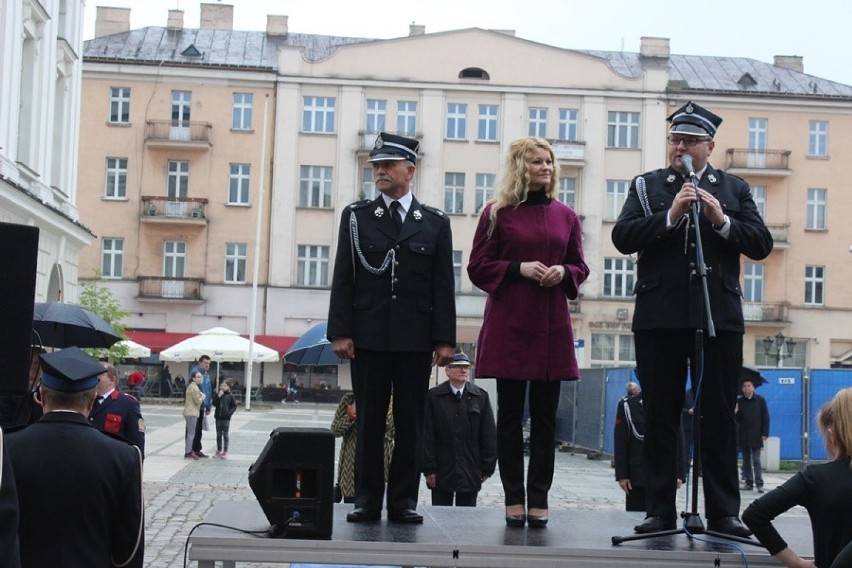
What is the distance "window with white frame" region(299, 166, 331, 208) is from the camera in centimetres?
6016

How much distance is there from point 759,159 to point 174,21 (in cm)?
3107

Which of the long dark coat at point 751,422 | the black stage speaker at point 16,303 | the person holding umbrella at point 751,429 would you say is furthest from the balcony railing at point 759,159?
the black stage speaker at point 16,303

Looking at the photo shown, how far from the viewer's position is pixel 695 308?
6.45m

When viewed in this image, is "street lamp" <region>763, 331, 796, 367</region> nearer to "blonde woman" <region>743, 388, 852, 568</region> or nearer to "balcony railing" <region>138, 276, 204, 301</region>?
"balcony railing" <region>138, 276, 204, 301</region>

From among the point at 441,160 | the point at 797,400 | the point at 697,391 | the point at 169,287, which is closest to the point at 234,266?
the point at 169,287

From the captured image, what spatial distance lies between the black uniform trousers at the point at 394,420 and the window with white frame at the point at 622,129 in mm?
55099

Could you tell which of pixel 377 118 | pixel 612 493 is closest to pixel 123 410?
pixel 612 493

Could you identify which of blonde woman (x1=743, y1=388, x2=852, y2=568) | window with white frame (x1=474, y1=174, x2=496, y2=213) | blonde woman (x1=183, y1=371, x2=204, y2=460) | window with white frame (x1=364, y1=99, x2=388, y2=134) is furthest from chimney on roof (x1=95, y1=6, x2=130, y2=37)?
blonde woman (x1=743, y1=388, x2=852, y2=568)

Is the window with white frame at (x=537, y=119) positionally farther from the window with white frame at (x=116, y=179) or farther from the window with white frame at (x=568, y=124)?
the window with white frame at (x=116, y=179)

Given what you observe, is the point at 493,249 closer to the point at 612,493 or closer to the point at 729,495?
the point at 729,495

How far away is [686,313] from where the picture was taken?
650 cm

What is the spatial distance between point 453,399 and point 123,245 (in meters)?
50.5

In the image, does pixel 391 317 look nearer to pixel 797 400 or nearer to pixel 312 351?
pixel 312 351

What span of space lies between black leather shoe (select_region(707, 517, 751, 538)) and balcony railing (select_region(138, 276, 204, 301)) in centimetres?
→ 5400
